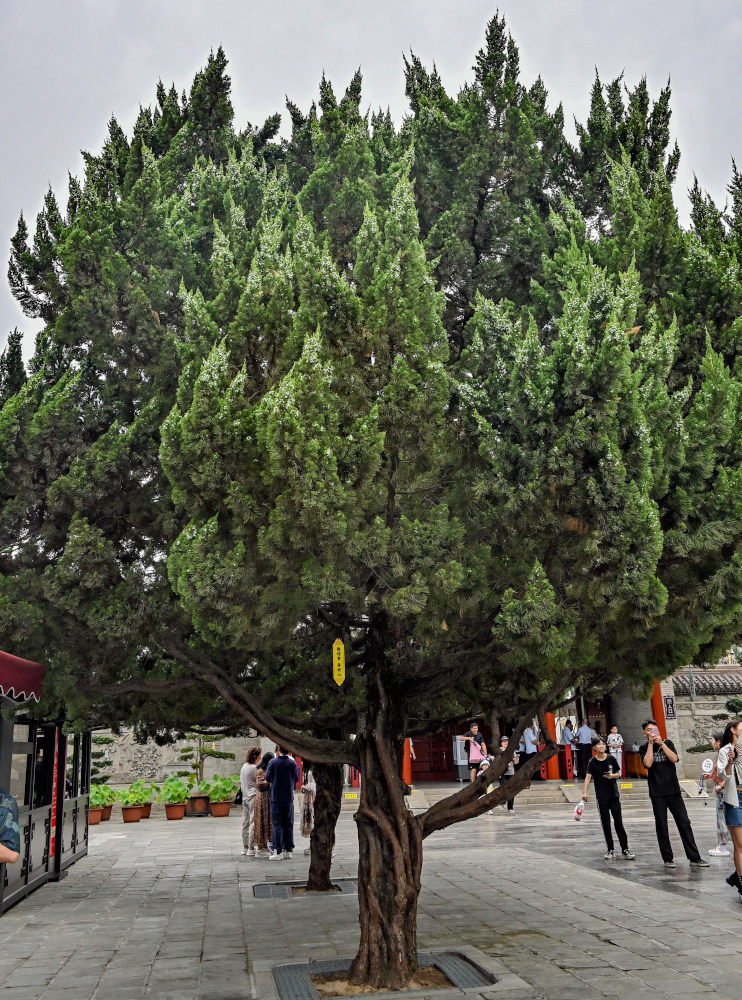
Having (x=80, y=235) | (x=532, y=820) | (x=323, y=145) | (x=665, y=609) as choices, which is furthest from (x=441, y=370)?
(x=532, y=820)

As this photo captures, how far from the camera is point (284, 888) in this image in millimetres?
10352

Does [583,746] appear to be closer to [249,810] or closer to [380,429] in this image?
[249,810]

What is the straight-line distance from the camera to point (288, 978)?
6094 millimetres

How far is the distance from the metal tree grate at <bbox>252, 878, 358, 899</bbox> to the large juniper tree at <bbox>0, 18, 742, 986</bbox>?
10.5 ft

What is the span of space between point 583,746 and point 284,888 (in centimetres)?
1511

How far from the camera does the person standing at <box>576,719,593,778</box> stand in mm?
22266

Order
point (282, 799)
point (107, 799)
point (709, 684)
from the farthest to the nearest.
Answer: point (709, 684)
point (107, 799)
point (282, 799)

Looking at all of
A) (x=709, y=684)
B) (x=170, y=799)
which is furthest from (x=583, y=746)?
(x=170, y=799)

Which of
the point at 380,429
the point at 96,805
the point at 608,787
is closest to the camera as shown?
the point at 380,429

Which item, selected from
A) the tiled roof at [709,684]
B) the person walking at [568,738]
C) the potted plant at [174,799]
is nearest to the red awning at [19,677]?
the potted plant at [174,799]

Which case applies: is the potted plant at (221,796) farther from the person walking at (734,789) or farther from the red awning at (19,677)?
the person walking at (734,789)

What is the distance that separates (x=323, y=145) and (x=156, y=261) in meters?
1.77

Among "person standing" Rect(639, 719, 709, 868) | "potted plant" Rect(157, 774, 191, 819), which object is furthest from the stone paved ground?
"potted plant" Rect(157, 774, 191, 819)

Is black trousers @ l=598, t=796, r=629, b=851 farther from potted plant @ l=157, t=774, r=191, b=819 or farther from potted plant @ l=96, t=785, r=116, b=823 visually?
potted plant @ l=96, t=785, r=116, b=823
